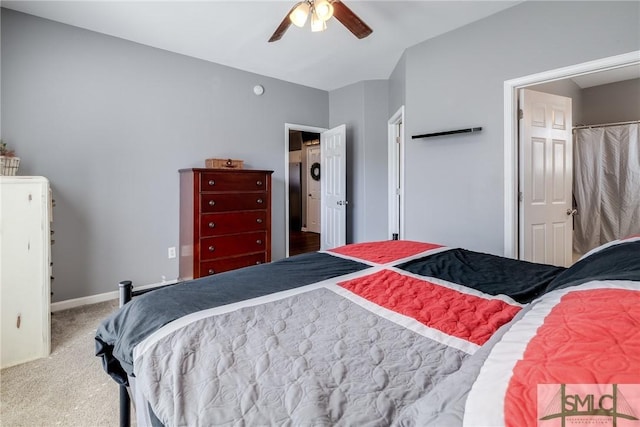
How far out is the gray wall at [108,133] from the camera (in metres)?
2.66

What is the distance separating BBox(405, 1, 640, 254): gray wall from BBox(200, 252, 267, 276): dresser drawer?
1711 mm

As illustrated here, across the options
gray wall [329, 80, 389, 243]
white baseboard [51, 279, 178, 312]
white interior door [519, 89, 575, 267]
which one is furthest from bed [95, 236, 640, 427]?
gray wall [329, 80, 389, 243]

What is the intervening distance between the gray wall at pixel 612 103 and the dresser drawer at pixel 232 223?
4563 millimetres

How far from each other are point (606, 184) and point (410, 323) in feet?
14.9

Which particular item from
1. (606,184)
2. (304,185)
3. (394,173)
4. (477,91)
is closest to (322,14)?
(477,91)

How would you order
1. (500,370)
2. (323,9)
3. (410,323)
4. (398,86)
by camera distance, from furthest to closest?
1. (398,86)
2. (323,9)
3. (410,323)
4. (500,370)

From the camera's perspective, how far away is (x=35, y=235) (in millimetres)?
2027

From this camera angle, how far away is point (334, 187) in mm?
4492

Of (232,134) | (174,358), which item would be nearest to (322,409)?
(174,358)

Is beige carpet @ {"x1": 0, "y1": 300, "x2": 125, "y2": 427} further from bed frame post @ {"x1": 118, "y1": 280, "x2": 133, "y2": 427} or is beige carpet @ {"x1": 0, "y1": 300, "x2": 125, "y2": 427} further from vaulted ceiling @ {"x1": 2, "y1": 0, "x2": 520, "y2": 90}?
Answer: vaulted ceiling @ {"x1": 2, "y1": 0, "x2": 520, "y2": 90}

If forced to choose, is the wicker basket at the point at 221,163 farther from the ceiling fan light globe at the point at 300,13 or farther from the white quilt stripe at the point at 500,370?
the white quilt stripe at the point at 500,370

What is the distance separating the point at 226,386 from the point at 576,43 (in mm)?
3114

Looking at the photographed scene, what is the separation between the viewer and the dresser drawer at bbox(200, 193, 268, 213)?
120 inches

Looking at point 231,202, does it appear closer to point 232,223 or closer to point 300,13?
point 232,223
